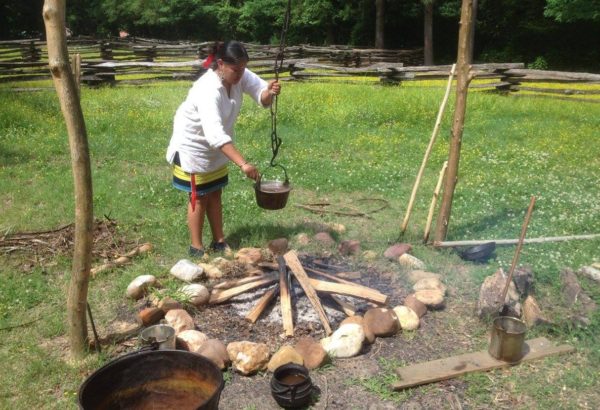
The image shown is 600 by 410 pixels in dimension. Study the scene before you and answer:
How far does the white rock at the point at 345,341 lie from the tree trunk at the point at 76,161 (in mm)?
1670

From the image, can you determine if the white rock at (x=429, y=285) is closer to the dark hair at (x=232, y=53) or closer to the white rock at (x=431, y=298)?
the white rock at (x=431, y=298)

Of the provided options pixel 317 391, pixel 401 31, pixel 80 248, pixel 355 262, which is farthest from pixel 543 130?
pixel 401 31

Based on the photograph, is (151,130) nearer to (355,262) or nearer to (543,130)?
(355,262)

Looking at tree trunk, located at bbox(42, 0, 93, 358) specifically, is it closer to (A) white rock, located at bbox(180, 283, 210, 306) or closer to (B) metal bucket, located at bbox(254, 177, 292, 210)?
(A) white rock, located at bbox(180, 283, 210, 306)

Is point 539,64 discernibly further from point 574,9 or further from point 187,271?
point 187,271

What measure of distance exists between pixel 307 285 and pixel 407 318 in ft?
2.69

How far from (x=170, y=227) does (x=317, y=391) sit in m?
3.08

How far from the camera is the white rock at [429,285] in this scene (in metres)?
4.31

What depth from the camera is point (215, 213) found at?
5.11m

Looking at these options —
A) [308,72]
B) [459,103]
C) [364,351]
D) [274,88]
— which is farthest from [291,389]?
[308,72]

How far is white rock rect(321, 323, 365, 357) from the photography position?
357cm

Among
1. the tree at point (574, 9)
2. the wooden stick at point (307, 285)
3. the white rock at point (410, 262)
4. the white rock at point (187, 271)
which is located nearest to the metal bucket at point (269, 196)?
the wooden stick at point (307, 285)

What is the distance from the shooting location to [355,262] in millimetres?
4887

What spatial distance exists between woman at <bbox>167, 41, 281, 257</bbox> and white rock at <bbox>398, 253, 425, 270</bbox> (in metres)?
1.61
